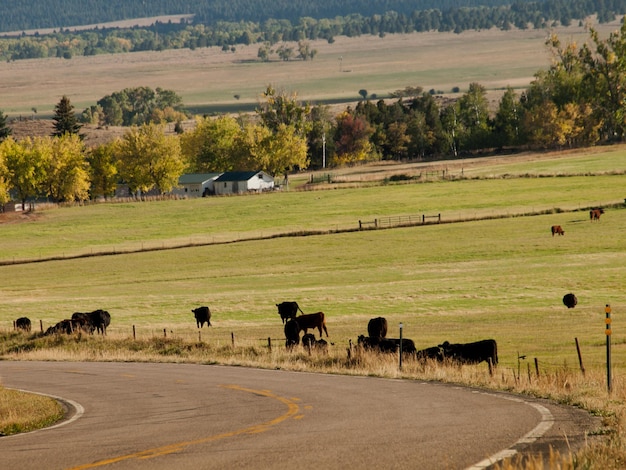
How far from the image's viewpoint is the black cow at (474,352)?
3047cm

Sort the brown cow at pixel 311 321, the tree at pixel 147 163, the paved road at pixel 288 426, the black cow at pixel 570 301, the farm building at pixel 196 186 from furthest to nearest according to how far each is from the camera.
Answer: the farm building at pixel 196 186
the tree at pixel 147 163
the black cow at pixel 570 301
the brown cow at pixel 311 321
the paved road at pixel 288 426

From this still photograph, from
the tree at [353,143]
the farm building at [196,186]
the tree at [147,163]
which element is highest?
the tree at [353,143]

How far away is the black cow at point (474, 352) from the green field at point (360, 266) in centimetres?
140

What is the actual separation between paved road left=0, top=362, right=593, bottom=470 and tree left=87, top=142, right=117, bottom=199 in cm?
11787

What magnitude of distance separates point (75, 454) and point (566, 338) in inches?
960

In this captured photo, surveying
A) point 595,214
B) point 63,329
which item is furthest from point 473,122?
point 63,329

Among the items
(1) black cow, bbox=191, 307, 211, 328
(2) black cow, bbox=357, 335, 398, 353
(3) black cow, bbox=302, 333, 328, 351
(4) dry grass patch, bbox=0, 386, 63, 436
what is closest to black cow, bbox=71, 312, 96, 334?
(1) black cow, bbox=191, 307, 211, 328

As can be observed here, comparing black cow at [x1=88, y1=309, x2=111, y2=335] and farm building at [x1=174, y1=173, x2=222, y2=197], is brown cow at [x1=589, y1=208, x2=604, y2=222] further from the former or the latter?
farm building at [x1=174, y1=173, x2=222, y2=197]

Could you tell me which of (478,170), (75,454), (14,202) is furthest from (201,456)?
(14,202)

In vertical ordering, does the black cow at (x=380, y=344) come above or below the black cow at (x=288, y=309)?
below

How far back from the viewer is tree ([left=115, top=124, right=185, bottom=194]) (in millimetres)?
144750

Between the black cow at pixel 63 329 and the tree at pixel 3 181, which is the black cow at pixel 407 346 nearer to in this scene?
the black cow at pixel 63 329

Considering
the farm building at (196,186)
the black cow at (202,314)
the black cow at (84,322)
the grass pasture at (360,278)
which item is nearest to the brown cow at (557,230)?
the grass pasture at (360,278)

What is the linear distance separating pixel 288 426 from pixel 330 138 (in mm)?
168829
